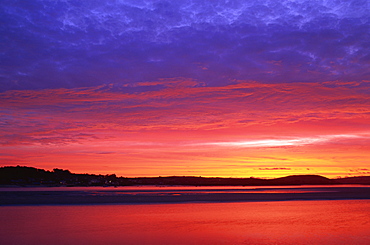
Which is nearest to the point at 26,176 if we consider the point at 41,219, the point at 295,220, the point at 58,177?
the point at 58,177

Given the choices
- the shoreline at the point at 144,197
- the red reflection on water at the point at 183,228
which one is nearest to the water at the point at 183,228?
the red reflection on water at the point at 183,228

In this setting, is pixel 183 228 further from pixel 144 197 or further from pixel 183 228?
pixel 144 197

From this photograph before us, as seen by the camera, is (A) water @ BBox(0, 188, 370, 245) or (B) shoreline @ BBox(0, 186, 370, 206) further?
(B) shoreline @ BBox(0, 186, 370, 206)

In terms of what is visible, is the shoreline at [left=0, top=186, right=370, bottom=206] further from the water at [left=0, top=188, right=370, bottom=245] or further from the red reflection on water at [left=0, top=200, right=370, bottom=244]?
the red reflection on water at [left=0, top=200, right=370, bottom=244]

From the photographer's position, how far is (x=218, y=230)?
75.3 ft

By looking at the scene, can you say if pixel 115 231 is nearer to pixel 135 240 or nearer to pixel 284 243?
pixel 135 240

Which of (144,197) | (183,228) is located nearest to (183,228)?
(183,228)

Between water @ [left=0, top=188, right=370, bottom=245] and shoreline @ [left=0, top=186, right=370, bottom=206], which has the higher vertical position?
shoreline @ [left=0, top=186, right=370, bottom=206]

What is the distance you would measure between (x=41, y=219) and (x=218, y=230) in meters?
13.9

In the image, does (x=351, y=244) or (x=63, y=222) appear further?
(x=63, y=222)

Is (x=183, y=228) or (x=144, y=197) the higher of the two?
(x=144, y=197)

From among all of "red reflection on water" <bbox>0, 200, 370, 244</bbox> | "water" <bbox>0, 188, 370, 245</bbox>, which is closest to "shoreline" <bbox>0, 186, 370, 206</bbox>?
"water" <bbox>0, 188, 370, 245</bbox>

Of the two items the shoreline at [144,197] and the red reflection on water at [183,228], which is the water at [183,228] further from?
the shoreline at [144,197]

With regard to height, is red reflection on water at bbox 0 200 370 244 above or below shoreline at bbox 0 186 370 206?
below
